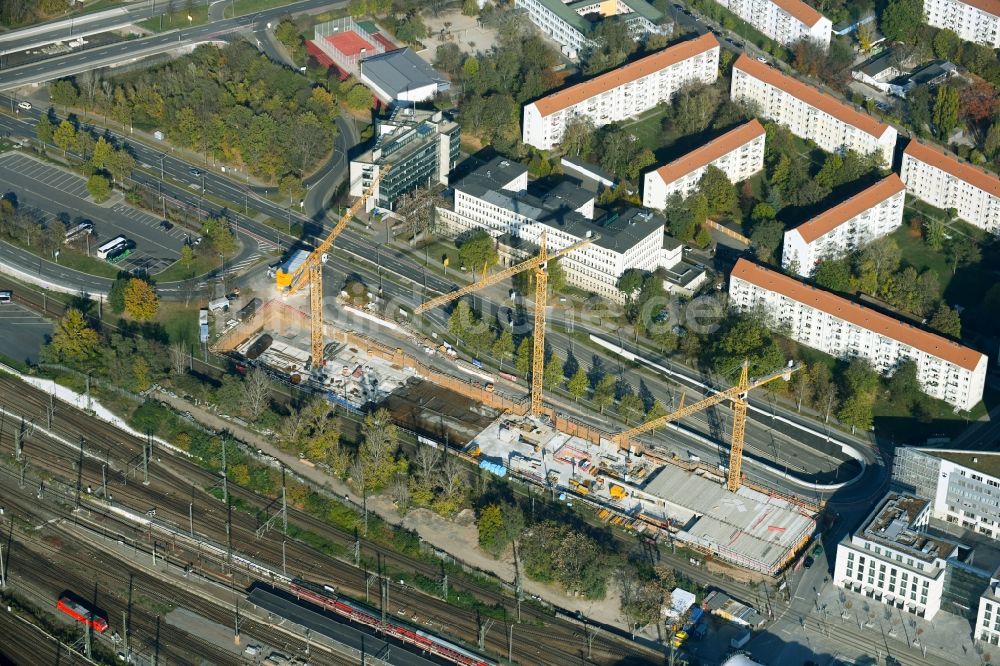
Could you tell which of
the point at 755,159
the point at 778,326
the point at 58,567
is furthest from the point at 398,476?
the point at 755,159

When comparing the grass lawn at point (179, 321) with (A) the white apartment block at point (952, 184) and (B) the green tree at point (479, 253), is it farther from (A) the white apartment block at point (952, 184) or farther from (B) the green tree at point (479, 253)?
(A) the white apartment block at point (952, 184)

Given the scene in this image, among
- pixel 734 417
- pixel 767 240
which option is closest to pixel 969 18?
pixel 767 240

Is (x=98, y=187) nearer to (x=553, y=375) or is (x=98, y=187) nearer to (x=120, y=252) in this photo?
(x=120, y=252)

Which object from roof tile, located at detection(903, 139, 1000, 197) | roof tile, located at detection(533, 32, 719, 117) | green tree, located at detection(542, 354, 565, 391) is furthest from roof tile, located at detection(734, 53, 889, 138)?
green tree, located at detection(542, 354, 565, 391)

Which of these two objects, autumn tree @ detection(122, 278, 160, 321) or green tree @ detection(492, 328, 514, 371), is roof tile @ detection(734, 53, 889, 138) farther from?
autumn tree @ detection(122, 278, 160, 321)

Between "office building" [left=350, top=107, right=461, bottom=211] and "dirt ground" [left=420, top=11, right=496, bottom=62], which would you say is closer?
"office building" [left=350, top=107, right=461, bottom=211]
